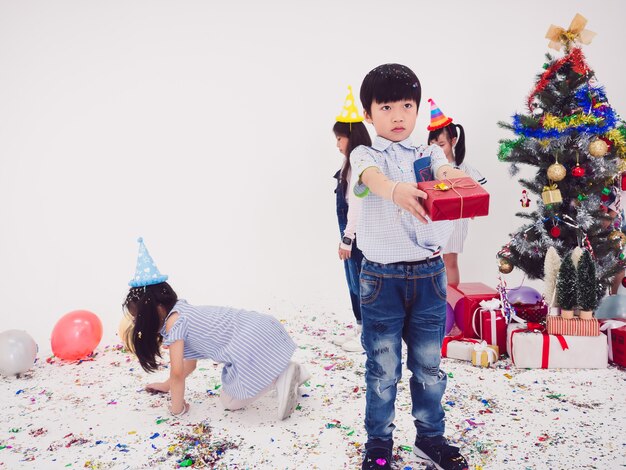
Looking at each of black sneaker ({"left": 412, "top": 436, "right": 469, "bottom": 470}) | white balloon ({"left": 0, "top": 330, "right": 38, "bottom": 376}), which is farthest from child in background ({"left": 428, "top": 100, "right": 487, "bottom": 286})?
white balloon ({"left": 0, "top": 330, "right": 38, "bottom": 376})

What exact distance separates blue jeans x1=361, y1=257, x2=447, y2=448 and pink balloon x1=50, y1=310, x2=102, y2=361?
1997mm

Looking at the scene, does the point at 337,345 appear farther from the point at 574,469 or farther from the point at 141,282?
the point at 574,469

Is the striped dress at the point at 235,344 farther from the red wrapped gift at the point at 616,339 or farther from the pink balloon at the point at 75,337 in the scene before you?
the red wrapped gift at the point at 616,339

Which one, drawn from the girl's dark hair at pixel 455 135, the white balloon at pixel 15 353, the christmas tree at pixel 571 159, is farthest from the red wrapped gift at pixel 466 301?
the white balloon at pixel 15 353

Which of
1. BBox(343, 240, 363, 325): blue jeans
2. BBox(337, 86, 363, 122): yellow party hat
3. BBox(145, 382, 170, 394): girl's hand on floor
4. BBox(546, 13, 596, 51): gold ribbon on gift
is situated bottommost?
BBox(145, 382, 170, 394): girl's hand on floor

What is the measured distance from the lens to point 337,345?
332cm

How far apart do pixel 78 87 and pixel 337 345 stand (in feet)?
10.3

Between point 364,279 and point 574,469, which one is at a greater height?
point 364,279

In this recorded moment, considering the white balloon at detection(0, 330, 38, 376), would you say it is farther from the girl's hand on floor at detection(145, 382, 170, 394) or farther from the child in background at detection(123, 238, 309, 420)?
the child in background at detection(123, 238, 309, 420)

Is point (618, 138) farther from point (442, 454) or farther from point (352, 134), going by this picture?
point (442, 454)

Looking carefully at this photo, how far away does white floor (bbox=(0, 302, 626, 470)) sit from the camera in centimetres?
198

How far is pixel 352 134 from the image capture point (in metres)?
3.05

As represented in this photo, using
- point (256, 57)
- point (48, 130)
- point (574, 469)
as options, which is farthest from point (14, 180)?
point (574, 469)

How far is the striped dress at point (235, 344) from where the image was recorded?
7.46 feet
